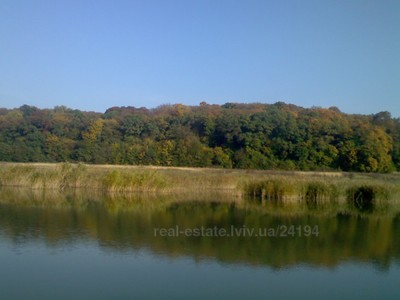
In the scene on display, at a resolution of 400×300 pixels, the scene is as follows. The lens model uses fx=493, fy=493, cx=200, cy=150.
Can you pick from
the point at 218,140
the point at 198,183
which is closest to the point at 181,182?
the point at 198,183

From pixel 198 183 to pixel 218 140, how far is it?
2372 cm

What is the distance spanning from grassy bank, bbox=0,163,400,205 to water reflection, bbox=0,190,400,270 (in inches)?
48.4

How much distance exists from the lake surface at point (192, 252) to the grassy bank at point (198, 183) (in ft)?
13.1

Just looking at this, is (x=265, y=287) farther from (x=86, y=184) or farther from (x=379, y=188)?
(x=86, y=184)

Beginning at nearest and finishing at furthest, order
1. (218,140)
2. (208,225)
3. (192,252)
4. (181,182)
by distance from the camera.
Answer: (192,252)
(208,225)
(181,182)
(218,140)

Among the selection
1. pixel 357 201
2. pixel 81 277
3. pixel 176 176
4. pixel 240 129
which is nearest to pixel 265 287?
pixel 81 277

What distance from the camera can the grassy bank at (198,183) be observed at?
24062 millimetres

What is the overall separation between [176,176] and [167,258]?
1593 cm

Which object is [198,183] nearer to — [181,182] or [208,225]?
[181,182]

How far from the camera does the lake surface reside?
8.95 m

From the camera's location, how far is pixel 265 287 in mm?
9219

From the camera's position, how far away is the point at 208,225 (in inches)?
625

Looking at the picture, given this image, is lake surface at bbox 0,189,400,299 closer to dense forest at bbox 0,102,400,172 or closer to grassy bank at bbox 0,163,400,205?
grassy bank at bbox 0,163,400,205

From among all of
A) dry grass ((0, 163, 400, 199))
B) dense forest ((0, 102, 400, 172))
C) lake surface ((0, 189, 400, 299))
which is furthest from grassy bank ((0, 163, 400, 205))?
dense forest ((0, 102, 400, 172))
